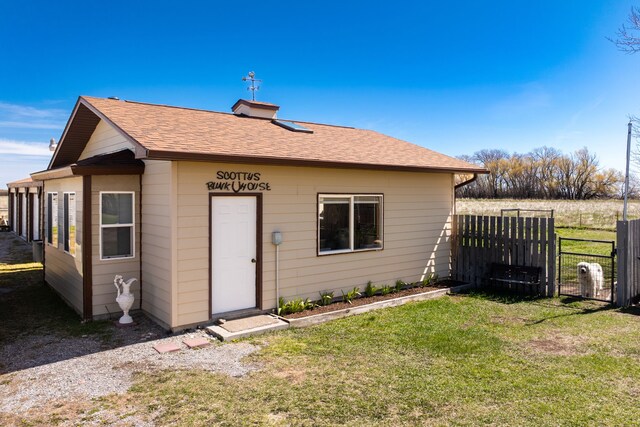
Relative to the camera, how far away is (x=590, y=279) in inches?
329

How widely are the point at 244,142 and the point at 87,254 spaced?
3224 mm

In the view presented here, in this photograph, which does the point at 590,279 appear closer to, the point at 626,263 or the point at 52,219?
the point at 626,263

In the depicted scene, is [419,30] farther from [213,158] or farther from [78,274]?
[78,274]

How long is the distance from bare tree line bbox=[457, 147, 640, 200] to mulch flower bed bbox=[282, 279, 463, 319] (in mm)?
49786

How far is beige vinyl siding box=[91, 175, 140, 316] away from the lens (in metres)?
7.17

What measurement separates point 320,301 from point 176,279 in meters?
2.82

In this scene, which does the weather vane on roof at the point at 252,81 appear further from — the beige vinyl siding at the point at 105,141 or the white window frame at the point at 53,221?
the white window frame at the point at 53,221

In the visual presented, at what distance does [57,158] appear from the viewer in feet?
37.0

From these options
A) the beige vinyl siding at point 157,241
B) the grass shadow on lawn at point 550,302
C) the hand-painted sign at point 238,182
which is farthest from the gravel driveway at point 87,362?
the grass shadow on lawn at point 550,302

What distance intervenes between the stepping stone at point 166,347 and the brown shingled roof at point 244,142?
264 centimetres

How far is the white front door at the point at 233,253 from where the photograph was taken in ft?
22.8

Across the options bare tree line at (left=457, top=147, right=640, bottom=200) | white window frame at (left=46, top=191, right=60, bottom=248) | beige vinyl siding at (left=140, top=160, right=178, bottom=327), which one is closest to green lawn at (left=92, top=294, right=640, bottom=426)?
beige vinyl siding at (left=140, top=160, right=178, bottom=327)

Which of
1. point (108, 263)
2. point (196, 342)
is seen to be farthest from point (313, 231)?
point (108, 263)

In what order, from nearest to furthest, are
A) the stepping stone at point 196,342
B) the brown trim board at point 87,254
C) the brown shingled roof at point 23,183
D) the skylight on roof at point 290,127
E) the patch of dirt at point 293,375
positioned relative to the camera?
the patch of dirt at point 293,375 → the stepping stone at point 196,342 → the brown trim board at point 87,254 → the skylight on roof at point 290,127 → the brown shingled roof at point 23,183
